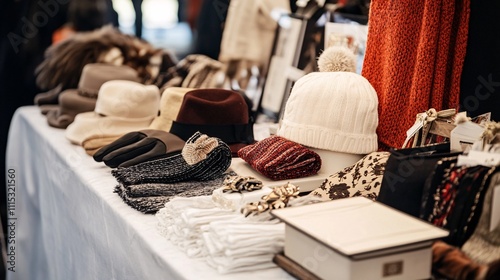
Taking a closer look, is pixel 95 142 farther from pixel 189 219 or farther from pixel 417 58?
pixel 417 58

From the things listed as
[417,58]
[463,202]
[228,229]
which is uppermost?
[417,58]

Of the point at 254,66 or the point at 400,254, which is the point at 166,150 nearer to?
the point at 400,254

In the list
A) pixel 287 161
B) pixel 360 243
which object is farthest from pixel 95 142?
pixel 360 243

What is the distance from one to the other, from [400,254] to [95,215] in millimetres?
1100

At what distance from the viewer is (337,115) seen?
179cm

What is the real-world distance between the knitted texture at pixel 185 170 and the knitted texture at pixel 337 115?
8.5 inches

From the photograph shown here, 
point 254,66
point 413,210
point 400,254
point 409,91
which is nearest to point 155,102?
point 254,66

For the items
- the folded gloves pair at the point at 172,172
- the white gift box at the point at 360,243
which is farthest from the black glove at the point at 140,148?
the white gift box at the point at 360,243

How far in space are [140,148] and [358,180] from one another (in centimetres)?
73

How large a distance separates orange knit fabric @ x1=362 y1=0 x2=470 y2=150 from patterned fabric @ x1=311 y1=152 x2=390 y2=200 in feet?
0.71

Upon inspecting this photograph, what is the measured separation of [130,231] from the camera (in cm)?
167

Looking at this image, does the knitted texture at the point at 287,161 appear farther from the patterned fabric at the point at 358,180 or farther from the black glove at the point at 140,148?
the black glove at the point at 140,148

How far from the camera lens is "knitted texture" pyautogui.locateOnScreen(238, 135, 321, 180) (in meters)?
1.80

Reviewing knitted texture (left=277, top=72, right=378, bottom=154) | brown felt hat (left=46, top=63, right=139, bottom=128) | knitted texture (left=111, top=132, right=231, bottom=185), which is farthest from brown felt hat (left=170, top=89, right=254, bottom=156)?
brown felt hat (left=46, top=63, right=139, bottom=128)
